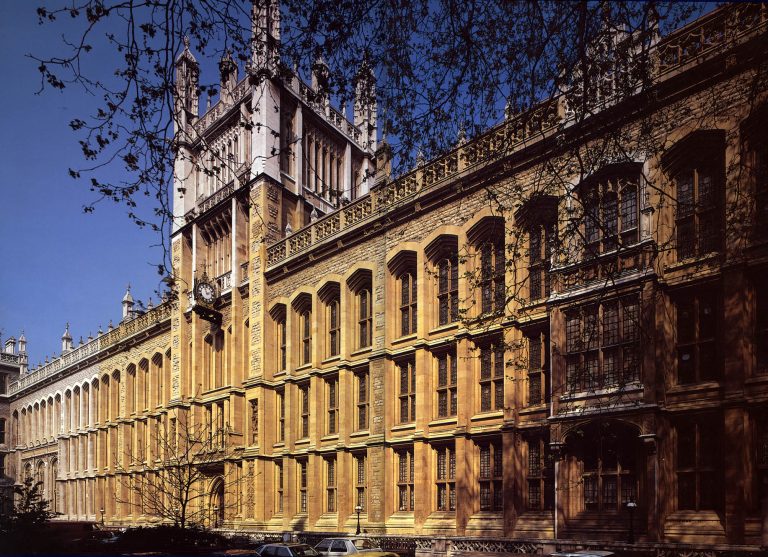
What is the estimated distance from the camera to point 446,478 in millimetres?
22141

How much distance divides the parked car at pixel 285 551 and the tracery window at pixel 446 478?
4.48 metres

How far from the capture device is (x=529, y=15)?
9703 mm

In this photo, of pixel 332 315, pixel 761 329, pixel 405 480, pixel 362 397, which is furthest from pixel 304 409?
pixel 761 329

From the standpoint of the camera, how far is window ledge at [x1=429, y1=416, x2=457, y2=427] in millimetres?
21953

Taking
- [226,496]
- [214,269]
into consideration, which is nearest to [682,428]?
[226,496]

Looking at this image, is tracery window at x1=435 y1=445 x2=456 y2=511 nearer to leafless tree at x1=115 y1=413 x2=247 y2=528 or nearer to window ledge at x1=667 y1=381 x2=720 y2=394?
window ledge at x1=667 y1=381 x2=720 y2=394

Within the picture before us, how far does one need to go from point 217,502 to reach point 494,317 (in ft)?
82.7

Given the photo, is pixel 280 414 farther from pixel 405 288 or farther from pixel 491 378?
pixel 491 378

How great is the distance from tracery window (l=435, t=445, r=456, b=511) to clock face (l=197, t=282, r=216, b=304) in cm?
1676

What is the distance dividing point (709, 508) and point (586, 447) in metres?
3.25

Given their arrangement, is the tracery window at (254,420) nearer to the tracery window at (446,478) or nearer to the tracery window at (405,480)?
the tracery window at (405,480)

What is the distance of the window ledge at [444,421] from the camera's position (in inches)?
864

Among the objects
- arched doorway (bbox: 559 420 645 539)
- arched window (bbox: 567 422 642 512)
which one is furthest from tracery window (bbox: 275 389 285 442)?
arched window (bbox: 567 422 642 512)

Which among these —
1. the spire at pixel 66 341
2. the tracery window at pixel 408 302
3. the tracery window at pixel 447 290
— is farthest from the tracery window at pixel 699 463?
the spire at pixel 66 341
